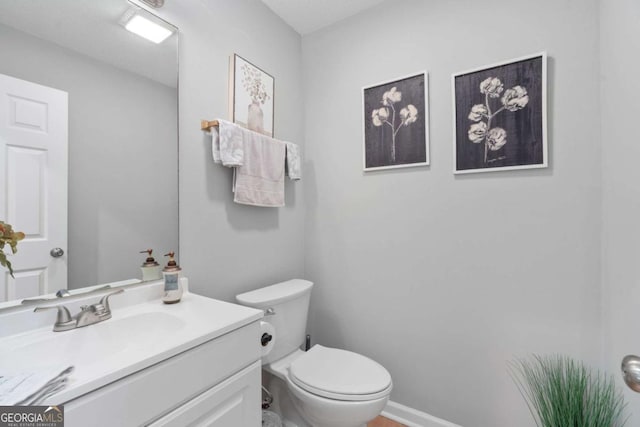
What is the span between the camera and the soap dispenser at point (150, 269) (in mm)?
1149

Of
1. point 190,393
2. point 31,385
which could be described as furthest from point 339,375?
point 31,385

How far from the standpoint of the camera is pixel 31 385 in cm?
56

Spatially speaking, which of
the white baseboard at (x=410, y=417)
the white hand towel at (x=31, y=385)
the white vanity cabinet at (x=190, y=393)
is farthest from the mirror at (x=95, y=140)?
the white baseboard at (x=410, y=417)

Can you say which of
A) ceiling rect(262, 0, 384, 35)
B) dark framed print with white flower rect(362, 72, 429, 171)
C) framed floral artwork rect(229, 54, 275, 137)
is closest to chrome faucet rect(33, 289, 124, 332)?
framed floral artwork rect(229, 54, 275, 137)

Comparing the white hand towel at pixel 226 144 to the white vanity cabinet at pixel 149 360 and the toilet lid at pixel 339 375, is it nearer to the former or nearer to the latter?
the white vanity cabinet at pixel 149 360

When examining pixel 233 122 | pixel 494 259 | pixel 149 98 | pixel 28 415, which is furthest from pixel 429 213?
pixel 28 415

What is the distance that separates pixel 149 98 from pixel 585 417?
6.90 feet

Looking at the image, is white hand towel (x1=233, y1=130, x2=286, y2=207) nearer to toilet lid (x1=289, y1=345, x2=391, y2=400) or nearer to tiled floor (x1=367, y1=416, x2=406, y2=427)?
toilet lid (x1=289, y1=345, x2=391, y2=400)

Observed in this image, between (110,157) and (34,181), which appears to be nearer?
(34,181)

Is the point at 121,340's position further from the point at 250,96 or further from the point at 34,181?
the point at 250,96

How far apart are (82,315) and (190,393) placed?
0.48 metres

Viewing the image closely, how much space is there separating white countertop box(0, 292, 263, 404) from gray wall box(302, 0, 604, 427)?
0.95 m

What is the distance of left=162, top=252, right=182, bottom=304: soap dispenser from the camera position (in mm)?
1102

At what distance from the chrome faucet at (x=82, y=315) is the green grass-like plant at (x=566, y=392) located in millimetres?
1697
